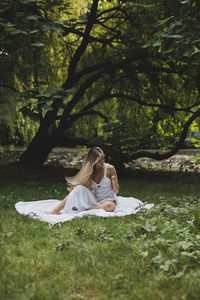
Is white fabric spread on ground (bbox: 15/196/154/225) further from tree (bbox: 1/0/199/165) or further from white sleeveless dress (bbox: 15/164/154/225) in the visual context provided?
tree (bbox: 1/0/199/165)

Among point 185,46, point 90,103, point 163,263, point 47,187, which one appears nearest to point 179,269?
point 163,263

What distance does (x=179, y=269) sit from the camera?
2.54 m

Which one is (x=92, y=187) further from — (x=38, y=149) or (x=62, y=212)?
(x=38, y=149)

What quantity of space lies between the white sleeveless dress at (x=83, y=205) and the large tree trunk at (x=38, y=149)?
521 cm

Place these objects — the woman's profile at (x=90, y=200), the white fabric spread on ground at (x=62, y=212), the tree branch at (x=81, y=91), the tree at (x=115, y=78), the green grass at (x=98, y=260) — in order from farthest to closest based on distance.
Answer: the tree branch at (x=81, y=91) < the tree at (x=115, y=78) < the woman's profile at (x=90, y=200) < the white fabric spread on ground at (x=62, y=212) < the green grass at (x=98, y=260)

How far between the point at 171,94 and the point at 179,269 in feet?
28.5

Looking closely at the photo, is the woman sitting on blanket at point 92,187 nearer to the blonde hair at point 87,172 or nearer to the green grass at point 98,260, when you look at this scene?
the blonde hair at point 87,172

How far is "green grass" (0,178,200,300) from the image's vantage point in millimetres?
2238

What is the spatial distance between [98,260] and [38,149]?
8.21m

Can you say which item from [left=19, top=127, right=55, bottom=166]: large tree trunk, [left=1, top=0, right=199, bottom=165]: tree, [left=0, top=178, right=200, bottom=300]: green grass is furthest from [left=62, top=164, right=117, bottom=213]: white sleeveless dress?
[left=19, top=127, right=55, bottom=166]: large tree trunk

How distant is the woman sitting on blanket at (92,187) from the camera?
15.8 feet

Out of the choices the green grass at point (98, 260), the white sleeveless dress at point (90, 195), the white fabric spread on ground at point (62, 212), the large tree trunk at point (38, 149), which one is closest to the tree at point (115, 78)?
the large tree trunk at point (38, 149)

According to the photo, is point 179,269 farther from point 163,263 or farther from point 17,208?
point 17,208

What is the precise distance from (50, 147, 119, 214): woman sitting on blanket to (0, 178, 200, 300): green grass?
0.69m
